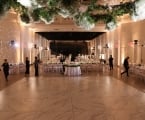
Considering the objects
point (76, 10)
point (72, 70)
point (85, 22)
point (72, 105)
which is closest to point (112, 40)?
point (72, 70)

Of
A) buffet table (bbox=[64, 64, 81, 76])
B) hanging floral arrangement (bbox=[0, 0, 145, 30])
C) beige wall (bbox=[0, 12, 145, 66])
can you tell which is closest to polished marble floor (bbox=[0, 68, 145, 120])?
hanging floral arrangement (bbox=[0, 0, 145, 30])

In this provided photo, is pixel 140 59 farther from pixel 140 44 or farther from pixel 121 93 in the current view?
pixel 121 93

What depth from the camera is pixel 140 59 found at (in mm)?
22797

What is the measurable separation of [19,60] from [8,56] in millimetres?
3673

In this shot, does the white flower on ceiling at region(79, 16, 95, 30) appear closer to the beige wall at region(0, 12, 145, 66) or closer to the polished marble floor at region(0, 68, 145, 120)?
the polished marble floor at region(0, 68, 145, 120)

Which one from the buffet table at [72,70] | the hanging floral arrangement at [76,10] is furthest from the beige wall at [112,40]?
the hanging floral arrangement at [76,10]

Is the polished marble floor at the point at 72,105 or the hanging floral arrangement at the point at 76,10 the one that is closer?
the hanging floral arrangement at the point at 76,10

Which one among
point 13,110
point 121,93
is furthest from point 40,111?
point 121,93

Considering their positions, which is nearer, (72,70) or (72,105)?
(72,105)

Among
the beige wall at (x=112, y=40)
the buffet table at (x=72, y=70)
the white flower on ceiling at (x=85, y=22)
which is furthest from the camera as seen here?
the beige wall at (x=112, y=40)

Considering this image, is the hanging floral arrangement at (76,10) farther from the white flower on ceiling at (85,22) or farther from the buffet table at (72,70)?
the buffet table at (72,70)

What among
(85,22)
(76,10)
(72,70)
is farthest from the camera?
(72,70)

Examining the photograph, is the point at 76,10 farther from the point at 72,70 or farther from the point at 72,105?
the point at 72,70

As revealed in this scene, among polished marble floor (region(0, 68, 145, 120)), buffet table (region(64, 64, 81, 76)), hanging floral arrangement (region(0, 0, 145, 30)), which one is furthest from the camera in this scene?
buffet table (region(64, 64, 81, 76))
